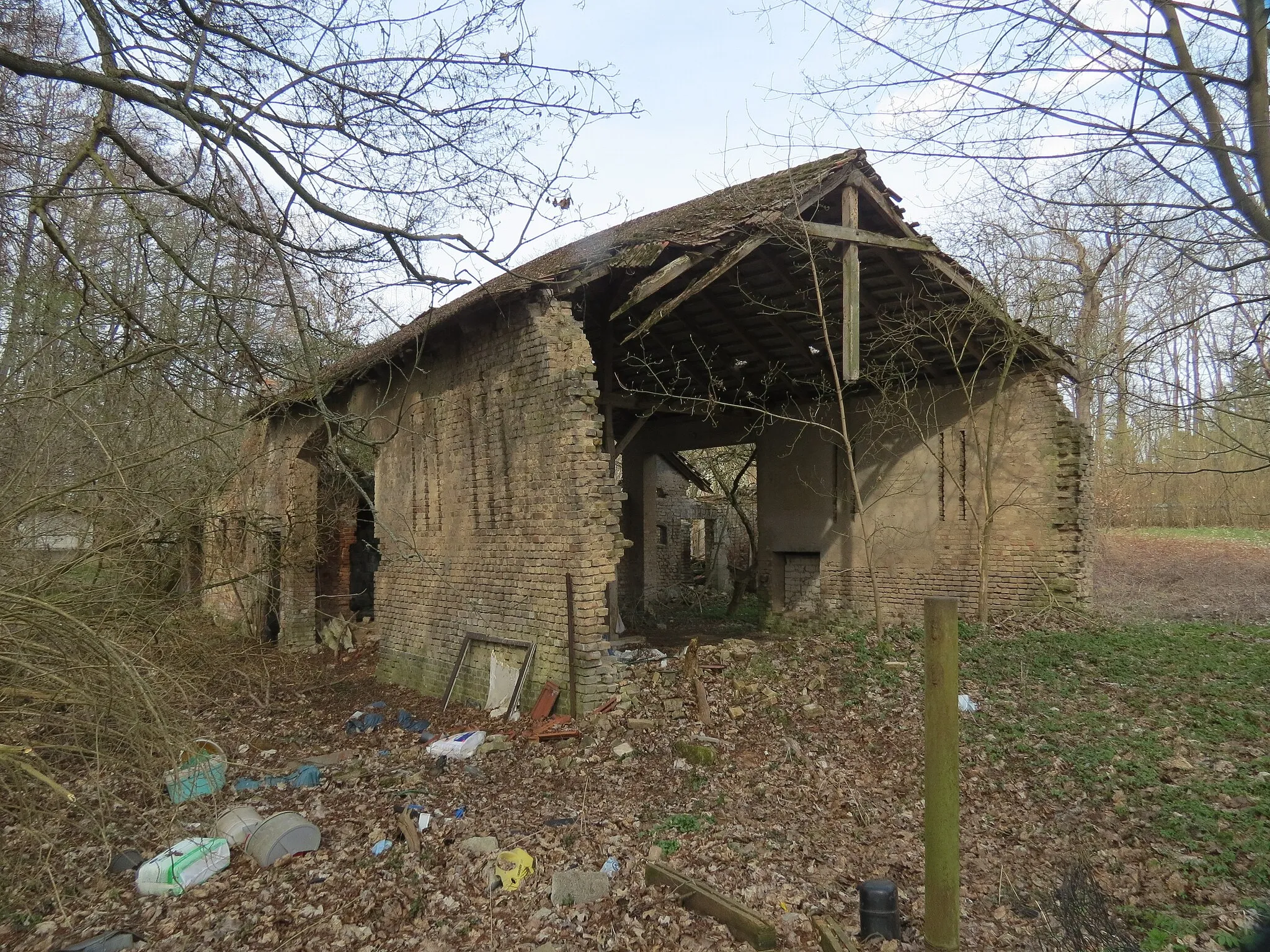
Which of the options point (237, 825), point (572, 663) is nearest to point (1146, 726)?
point (572, 663)

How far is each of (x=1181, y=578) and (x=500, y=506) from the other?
14986 mm

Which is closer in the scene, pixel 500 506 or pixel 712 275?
pixel 712 275

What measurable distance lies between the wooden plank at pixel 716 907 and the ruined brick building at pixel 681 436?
129 inches

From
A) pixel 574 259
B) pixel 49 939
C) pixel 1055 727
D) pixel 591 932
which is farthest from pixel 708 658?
pixel 49 939

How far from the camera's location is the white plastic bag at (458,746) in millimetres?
7789

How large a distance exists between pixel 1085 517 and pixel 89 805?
11637 millimetres

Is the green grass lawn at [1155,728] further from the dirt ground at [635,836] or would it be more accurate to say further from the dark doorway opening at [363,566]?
the dark doorway opening at [363,566]

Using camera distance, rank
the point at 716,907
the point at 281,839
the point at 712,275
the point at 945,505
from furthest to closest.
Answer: the point at 945,505, the point at 712,275, the point at 281,839, the point at 716,907

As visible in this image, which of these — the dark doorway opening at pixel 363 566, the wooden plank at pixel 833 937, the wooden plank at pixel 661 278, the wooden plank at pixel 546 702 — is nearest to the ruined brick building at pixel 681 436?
the wooden plank at pixel 661 278

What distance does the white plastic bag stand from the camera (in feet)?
25.6

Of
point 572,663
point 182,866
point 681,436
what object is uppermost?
point 681,436

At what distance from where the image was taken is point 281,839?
5.40 m

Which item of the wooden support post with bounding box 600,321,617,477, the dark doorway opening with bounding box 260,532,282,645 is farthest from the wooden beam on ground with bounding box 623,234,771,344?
the dark doorway opening with bounding box 260,532,282,645

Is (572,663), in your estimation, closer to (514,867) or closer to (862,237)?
(514,867)
